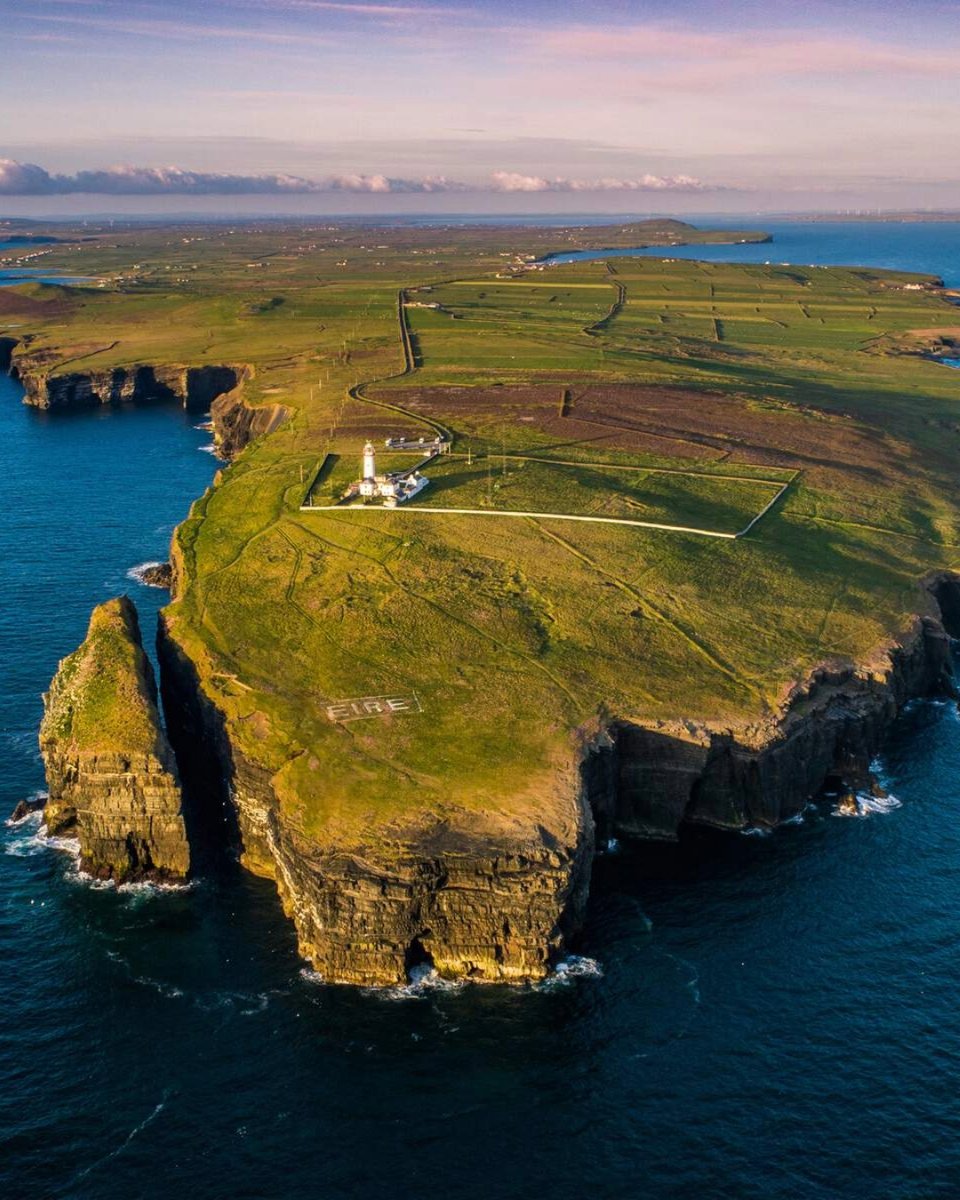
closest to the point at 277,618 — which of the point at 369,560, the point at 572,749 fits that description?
the point at 369,560

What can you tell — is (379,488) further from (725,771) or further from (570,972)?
(570,972)

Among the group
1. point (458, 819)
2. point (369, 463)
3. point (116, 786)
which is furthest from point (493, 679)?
point (369, 463)

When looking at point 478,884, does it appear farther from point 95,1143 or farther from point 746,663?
point 746,663

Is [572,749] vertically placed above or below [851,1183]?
above

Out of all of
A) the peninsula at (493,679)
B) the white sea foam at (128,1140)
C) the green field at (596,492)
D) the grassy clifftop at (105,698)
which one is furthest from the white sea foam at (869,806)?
the white sea foam at (128,1140)

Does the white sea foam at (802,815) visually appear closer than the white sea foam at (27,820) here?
No

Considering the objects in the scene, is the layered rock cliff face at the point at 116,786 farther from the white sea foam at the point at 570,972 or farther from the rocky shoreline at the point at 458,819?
the white sea foam at the point at 570,972
